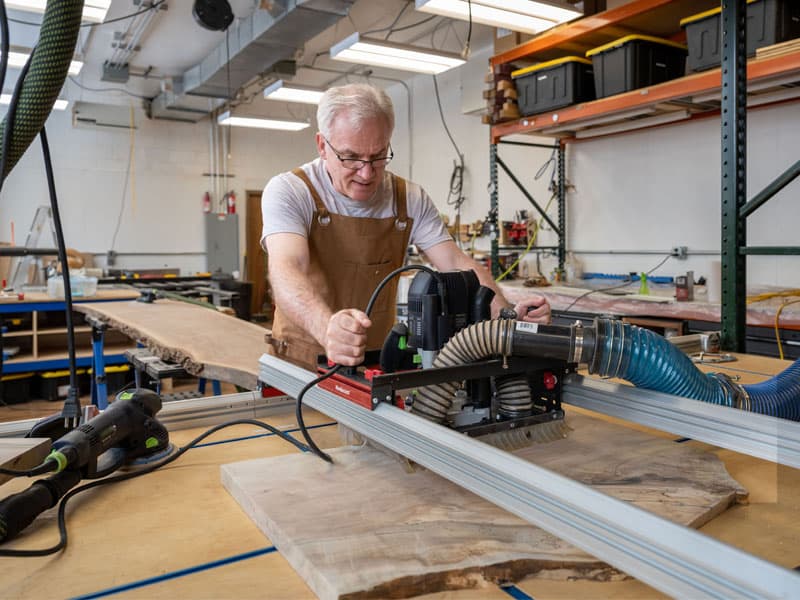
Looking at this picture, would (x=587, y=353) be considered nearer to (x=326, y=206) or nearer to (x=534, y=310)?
(x=534, y=310)

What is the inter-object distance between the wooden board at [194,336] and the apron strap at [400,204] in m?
0.71

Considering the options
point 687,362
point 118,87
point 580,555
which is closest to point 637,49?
point 687,362

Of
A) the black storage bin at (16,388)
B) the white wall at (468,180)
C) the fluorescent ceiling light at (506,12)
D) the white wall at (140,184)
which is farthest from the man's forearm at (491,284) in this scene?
the white wall at (140,184)

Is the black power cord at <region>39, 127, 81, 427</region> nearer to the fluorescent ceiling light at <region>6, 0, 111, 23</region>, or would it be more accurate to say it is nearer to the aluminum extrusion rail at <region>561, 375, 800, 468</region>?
the aluminum extrusion rail at <region>561, 375, 800, 468</region>

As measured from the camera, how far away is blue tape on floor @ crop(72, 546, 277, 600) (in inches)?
26.5

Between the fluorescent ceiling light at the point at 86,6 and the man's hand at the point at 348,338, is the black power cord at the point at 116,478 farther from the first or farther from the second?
the fluorescent ceiling light at the point at 86,6

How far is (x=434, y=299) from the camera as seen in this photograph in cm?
104

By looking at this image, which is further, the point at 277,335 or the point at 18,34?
the point at 18,34

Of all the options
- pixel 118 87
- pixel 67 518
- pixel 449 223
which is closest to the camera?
pixel 67 518

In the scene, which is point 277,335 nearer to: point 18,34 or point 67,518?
point 67,518

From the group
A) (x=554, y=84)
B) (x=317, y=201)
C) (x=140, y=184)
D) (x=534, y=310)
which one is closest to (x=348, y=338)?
(x=534, y=310)

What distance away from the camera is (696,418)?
936mm

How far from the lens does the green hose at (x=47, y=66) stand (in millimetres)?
666

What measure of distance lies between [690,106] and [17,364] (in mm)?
5000
